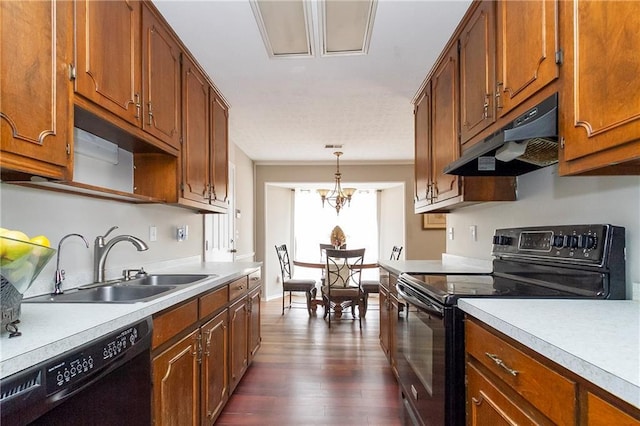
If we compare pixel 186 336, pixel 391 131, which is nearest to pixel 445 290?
pixel 186 336

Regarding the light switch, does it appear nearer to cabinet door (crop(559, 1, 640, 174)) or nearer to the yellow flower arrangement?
cabinet door (crop(559, 1, 640, 174))

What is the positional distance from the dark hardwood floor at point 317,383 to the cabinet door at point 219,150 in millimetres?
1497

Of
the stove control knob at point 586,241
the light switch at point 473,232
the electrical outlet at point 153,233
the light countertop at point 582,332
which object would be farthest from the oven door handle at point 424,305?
the electrical outlet at point 153,233

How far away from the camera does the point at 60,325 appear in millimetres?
941

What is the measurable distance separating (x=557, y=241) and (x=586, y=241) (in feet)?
0.56

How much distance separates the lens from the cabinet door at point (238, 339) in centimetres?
224

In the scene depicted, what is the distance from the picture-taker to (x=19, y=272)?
0.82m

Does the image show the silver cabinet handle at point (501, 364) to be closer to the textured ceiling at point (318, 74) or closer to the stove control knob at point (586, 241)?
the stove control knob at point (586, 241)

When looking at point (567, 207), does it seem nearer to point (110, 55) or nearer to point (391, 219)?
point (110, 55)

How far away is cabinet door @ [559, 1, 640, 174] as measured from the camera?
89 centimetres

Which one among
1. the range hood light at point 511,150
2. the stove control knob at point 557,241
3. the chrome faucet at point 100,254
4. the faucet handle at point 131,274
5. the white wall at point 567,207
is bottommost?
the faucet handle at point 131,274

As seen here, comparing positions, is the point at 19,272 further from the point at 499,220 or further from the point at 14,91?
the point at 499,220

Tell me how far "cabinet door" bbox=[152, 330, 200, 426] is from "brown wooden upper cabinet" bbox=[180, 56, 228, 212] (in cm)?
96

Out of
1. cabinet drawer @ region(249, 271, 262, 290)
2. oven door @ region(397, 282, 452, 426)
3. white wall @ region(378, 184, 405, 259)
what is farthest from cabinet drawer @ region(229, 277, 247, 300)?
white wall @ region(378, 184, 405, 259)
